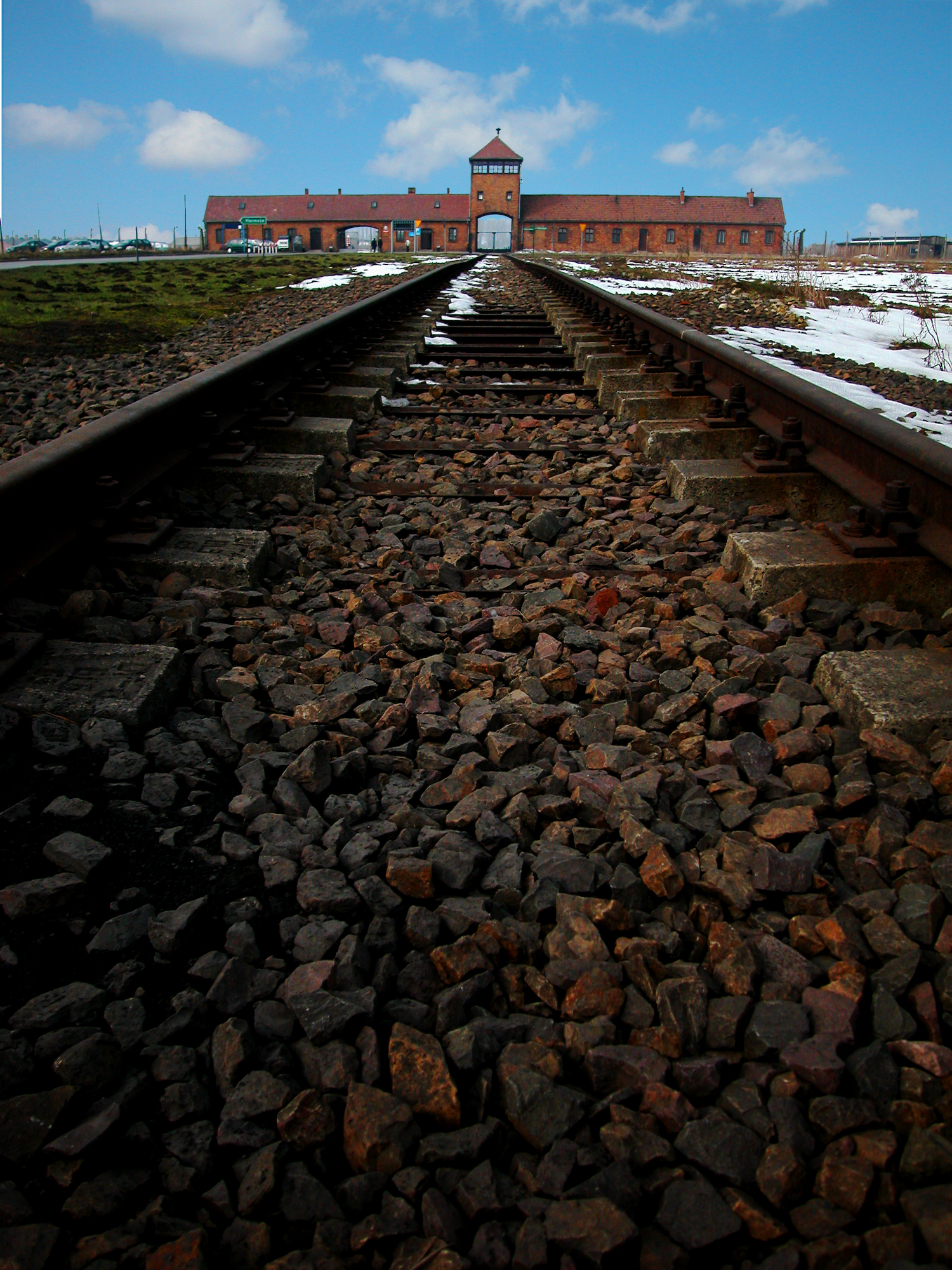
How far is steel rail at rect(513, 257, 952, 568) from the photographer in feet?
8.35

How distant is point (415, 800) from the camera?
1857mm

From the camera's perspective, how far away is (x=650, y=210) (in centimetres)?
7769

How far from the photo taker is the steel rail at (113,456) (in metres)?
2.35

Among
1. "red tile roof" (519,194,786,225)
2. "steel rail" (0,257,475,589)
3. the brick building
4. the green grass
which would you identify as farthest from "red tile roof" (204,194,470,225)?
"steel rail" (0,257,475,589)

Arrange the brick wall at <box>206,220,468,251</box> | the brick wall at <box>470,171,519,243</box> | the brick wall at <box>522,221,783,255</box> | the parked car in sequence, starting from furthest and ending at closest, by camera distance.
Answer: the brick wall at <box>206,220,468,251</box> < the brick wall at <box>470,171,519,243</box> < the brick wall at <box>522,221,783,255</box> < the parked car

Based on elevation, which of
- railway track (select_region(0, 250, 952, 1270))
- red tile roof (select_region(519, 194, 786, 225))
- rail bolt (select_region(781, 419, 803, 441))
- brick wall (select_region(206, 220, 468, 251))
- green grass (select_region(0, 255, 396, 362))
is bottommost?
railway track (select_region(0, 250, 952, 1270))

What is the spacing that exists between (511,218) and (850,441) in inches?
3219

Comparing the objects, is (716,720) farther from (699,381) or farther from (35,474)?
(699,381)

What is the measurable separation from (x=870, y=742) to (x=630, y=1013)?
911mm

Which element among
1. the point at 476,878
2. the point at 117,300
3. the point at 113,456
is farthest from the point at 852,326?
the point at 476,878

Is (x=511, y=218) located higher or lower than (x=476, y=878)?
higher

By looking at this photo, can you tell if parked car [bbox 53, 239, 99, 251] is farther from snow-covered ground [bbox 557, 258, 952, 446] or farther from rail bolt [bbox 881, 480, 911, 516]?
rail bolt [bbox 881, 480, 911, 516]

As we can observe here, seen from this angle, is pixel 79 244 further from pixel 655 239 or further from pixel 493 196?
pixel 655 239

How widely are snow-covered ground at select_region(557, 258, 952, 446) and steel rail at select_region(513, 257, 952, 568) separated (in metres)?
0.78
